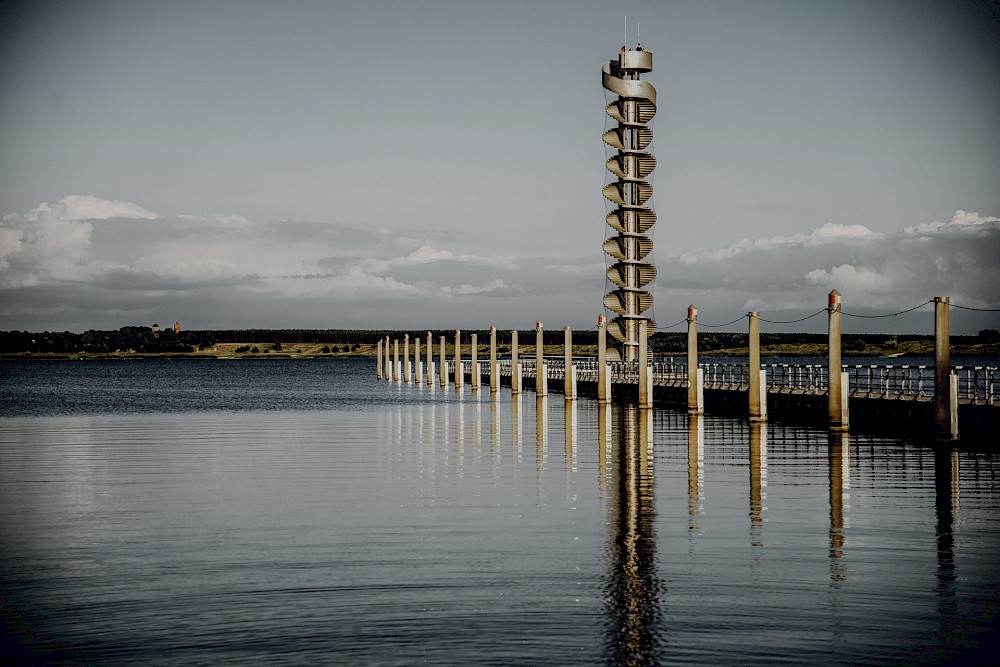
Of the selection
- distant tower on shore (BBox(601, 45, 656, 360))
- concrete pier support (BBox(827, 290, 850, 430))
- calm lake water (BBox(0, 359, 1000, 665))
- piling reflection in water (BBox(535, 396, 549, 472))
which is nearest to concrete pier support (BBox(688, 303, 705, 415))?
piling reflection in water (BBox(535, 396, 549, 472))

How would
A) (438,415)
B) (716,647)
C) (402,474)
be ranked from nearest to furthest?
(716,647), (402,474), (438,415)

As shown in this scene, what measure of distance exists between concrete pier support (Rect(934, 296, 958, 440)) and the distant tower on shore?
7355 centimetres

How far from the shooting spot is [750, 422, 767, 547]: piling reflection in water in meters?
18.1

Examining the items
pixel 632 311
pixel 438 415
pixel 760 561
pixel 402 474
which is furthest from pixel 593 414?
pixel 632 311

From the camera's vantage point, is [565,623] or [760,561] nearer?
[565,623]

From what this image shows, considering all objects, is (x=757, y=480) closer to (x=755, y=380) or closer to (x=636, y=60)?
(x=755, y=380)

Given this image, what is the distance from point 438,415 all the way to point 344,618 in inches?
1822

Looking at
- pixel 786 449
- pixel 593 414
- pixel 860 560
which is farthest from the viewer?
pixel 593 414

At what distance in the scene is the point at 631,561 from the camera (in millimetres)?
15711

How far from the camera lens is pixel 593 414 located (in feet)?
178

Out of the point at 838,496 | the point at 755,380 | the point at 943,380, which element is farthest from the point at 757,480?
the point at 755,380

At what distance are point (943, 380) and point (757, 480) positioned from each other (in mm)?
9037

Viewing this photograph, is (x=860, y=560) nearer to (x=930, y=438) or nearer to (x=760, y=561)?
(x=760, y=561)

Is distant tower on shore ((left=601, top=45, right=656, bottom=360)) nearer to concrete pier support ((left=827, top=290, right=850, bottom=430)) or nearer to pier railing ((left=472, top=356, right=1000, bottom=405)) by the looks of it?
pier railing ((left=472, top=356, right=1000, bottom=405))
